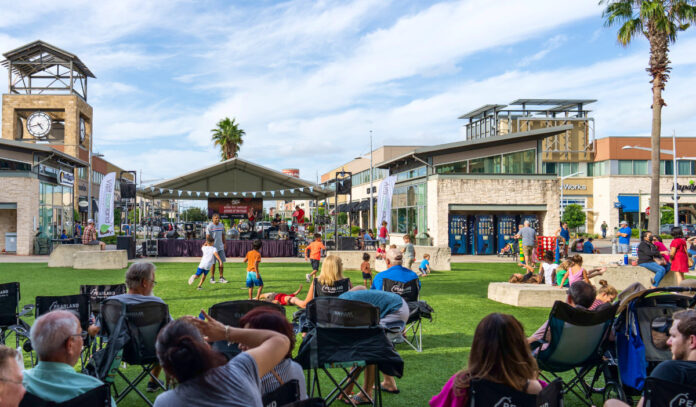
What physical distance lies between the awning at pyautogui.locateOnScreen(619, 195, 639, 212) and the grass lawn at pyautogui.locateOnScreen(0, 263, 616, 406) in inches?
1529

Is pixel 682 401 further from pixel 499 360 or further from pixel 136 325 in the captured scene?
pixel 136 325

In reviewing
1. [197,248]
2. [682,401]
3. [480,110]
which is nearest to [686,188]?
[480,110]

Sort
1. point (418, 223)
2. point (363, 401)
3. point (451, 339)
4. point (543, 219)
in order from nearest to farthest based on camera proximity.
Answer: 1. point (363, 401)
2. point (451, 339)
3. point (543, 219)
4. point (418, 223)

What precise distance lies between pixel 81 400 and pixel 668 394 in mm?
2893

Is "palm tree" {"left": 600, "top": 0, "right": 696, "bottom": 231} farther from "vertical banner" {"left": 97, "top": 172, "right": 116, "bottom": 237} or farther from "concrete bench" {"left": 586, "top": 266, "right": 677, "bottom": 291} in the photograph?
"vertical banner" {"left": 97, "top": 172, "right": 116, "bottom": 237}

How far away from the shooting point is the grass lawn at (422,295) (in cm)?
567

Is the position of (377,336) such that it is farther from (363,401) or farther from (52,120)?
(52,120)

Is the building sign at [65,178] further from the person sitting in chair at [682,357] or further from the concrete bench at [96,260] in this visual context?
the person sitting in chair at [682,357]

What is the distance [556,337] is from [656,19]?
20.4m

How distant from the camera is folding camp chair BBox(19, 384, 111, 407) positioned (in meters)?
2.52

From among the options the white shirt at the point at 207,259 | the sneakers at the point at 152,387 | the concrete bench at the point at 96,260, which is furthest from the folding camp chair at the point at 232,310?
the concrete bench at the point at 96,260

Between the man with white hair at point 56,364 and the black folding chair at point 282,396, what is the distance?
0.93 metres

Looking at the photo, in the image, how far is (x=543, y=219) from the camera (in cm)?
2561

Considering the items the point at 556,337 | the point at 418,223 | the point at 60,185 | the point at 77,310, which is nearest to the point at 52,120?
the point at 60,185
